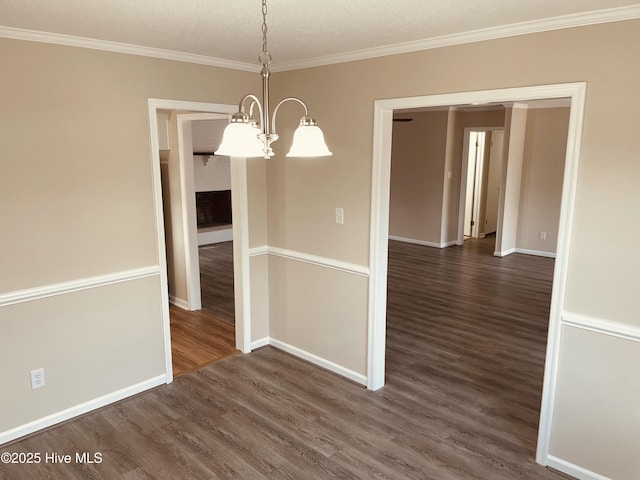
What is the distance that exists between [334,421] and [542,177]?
6027mm

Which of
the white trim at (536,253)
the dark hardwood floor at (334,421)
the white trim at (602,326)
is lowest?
the dark hardwood floor at (334,421)

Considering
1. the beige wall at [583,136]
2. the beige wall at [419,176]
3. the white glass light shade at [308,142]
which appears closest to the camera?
the white glass light shade at [308,142]

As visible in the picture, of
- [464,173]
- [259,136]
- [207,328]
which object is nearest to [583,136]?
[259,136]

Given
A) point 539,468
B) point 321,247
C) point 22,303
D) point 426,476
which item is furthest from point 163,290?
point 539,468

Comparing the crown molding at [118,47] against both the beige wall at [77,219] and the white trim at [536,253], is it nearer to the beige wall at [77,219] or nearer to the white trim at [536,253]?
the beige wall at [77,219]

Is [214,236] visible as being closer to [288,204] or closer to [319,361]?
[288,204]

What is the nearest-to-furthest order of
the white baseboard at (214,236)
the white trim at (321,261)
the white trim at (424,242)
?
the white trim at (321,261) < the white trim at (424,242) < the white baseboard at (214,236)

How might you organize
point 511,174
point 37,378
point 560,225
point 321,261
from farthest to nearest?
point 511,174
point 321,261
point 37,378
point 560,225

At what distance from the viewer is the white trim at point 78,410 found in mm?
2910

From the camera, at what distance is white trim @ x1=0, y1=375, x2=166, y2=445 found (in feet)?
9.55

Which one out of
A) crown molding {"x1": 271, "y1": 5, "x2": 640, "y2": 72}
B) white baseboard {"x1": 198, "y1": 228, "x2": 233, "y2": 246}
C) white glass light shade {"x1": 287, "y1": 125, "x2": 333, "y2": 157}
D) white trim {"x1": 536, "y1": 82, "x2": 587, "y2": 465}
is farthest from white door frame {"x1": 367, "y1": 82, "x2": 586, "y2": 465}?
white baseboard {"x1": 198, "y1": 228, "x2": 233, "y2": 246}

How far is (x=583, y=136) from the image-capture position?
7.78 feet

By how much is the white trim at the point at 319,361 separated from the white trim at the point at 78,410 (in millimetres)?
1061

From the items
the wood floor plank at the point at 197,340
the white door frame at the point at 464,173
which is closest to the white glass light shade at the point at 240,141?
the wood floor plank at the point at 197,340
